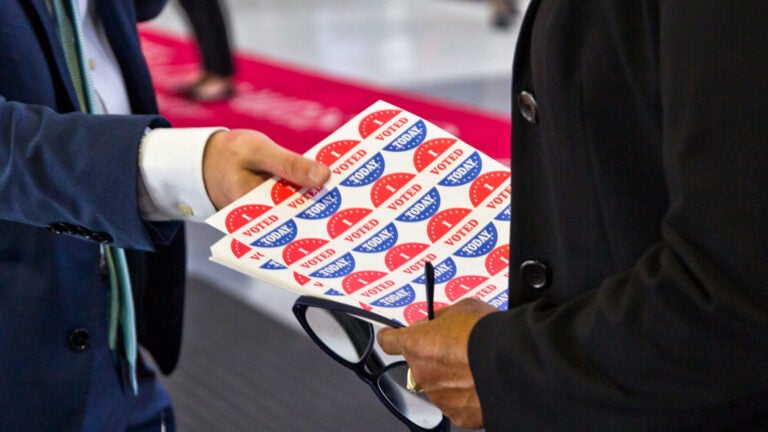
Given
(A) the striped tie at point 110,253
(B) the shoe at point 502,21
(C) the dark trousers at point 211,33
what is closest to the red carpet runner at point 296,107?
(C) the dark trousers at point 211,33

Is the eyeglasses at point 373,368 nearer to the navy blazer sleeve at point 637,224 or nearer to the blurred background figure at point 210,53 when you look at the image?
the navy blazer sleeve at point 637,224

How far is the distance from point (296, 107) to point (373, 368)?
4100 mm

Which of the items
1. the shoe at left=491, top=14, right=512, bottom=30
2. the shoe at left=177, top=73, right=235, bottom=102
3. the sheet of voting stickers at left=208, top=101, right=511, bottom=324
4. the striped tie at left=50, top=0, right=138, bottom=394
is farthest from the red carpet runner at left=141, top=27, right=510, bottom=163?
the sheet of voting stickers at left=208, top=101, right=511, bottom=324

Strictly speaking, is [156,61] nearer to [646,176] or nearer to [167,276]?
[167,276]

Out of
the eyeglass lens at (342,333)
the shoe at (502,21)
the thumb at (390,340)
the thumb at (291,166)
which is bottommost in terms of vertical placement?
the shoe at (502,21)

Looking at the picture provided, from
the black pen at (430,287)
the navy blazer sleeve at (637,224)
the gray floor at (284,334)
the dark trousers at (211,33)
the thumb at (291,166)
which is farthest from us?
the dark trousers at (211,33)

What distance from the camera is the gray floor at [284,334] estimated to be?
7.98 feet

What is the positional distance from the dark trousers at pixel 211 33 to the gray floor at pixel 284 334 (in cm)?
87

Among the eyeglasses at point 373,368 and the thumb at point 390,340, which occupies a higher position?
the thumb at point 390,340

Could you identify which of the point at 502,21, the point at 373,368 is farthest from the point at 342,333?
the point at 502,21

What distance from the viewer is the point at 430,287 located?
0.85m

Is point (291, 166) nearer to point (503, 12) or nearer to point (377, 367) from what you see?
point (377, 367)

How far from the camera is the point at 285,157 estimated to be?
3.27 ft

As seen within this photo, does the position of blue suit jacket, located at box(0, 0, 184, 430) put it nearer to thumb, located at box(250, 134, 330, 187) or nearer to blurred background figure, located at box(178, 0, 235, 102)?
thumb, located at box(250, 134, 330, 187)
